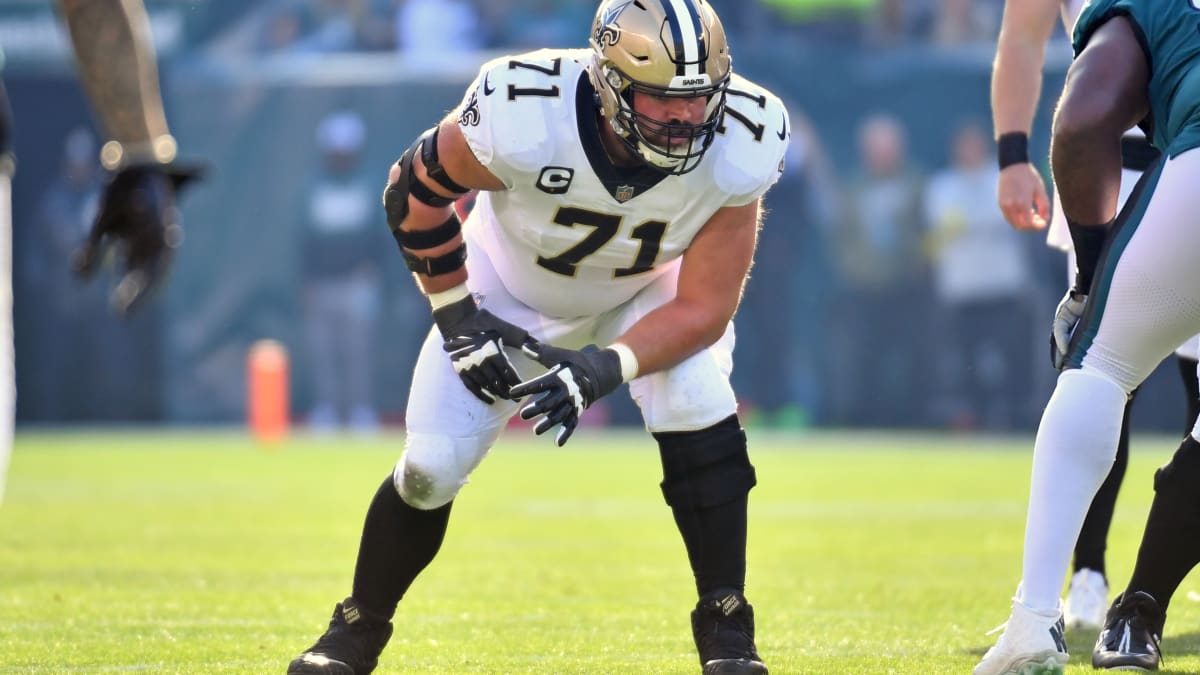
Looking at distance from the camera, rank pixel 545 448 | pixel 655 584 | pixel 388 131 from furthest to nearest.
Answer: pixel 388 131 → pixel 545 448 → pixel 655 584

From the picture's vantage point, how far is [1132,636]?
359 cm

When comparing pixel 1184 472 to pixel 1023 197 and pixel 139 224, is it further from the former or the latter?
pixel 139 224

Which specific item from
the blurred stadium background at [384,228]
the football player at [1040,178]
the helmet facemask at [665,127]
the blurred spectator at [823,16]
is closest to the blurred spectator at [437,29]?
the blurred stadium background at [384,228]

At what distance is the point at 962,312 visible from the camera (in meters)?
15.6

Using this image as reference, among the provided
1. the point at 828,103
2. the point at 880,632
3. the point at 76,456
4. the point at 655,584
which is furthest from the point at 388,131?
the point at 880,632

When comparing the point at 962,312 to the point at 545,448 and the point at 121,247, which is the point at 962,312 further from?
the point at 121,247

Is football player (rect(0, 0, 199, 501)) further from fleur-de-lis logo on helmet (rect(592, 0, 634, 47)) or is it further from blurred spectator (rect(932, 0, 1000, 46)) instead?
blurred spectator (rect(932, 0, 1000, 46))

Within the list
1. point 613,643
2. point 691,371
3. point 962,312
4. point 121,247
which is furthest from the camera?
point 962,312

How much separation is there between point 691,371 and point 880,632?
1.12 metres

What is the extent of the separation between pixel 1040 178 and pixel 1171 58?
1167 millimetres

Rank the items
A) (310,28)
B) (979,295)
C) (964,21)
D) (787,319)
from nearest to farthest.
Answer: (979,295)
(787,319)
(964,21)
(310,28)

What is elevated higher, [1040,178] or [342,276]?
[1040,178]

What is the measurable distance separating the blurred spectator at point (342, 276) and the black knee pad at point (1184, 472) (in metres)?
13.3

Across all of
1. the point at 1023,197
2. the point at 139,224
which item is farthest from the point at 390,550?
the point at 1023,197
